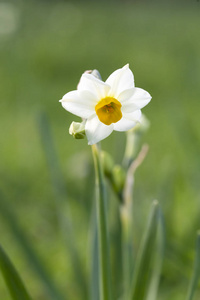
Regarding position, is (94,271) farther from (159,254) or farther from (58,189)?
(58,189)

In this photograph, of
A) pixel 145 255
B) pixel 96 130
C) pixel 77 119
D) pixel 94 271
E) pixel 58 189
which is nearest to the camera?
pixel 96 130

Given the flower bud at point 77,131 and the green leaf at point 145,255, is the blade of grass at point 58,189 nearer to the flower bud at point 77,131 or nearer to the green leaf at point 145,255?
the green leaf at point 145,255

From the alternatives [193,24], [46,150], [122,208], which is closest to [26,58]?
[193,24]

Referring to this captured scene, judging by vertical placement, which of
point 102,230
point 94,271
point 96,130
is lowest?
point 94,271

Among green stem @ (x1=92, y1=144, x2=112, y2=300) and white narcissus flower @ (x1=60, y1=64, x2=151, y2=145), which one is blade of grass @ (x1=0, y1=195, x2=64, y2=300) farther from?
white narcissus flower @ (x1=60, y1=64, x2=151, y2=145)

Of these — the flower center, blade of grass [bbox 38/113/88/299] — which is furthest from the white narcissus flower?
blade of grass [bbox 38/113/88/299]

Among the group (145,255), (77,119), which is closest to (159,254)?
(145,255)

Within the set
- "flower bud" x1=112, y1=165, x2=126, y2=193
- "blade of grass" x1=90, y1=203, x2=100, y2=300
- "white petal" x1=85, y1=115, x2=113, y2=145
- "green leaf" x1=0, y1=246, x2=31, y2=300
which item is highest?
"white petal" x1=85, y1=115, x2=113, y2=145

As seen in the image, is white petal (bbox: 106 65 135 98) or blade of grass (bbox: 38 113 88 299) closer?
white petal (bbox: 106 65 135 98)
